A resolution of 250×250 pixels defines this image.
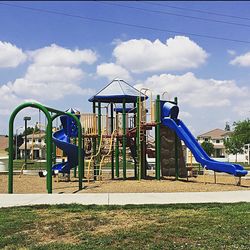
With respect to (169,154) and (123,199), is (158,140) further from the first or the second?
(123,199)

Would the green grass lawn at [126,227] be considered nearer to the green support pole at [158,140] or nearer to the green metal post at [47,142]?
the green metal post at [47,142]

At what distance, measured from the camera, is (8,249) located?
6.20 metres

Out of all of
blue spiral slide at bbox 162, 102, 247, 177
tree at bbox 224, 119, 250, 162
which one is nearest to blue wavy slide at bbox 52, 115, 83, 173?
blue spiral slide at bbox 162, 102, 247, 177

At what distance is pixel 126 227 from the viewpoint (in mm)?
7555

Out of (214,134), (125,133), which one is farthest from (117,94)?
(214,134)

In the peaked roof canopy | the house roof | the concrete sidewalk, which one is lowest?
the concrete sidewalk

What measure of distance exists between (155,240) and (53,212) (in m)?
3.33

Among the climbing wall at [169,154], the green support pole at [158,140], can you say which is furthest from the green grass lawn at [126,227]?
the climbing wall at [169,154]

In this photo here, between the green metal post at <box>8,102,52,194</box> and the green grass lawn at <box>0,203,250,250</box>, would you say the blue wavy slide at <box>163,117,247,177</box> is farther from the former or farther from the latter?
the green grass lawn at <box>0,203,250,250</box>

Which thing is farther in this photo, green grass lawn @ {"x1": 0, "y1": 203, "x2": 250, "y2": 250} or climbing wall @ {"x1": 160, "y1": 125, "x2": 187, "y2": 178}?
climbing wall @ {"x1": 160, "y1": 125, "x2": 187, "y2": 178}

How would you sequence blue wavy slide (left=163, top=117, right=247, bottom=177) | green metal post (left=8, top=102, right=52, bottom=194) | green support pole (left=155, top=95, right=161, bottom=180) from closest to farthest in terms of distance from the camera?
1. green metal post (left=8, top=102, right=52, bottom=194)
2. blue wavy slide (left=163, top=117, right=247, bottom=177)
3. green support pole (left=155, top=95, right=161, bottom=180)

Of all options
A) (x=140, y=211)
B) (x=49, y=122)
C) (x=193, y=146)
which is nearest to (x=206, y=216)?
(x=140, y=211)

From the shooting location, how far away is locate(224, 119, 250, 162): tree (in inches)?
2768

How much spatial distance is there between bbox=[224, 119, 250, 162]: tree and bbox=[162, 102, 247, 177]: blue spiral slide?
5284 cm
